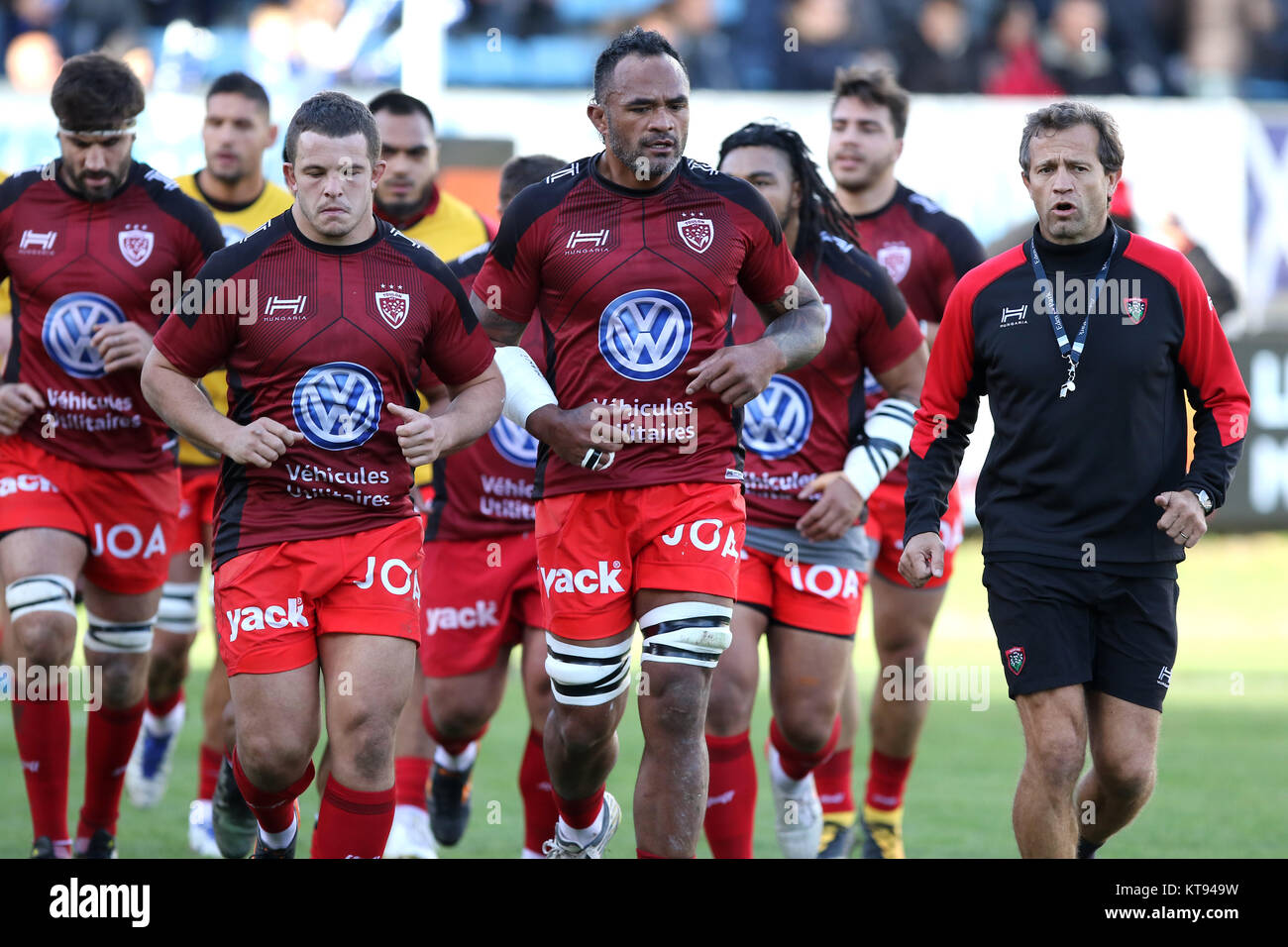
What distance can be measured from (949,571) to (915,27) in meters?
10.8

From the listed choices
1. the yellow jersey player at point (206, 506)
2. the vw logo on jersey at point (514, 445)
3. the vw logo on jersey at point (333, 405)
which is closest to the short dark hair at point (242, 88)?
the yellow jersey player at point (206, 506)

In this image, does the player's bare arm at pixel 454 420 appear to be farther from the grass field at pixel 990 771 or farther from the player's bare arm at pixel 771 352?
the grass field at pixel 990 771

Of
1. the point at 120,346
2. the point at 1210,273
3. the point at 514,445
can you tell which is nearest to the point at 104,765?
the point at 120,346

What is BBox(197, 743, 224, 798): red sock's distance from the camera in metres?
7.75

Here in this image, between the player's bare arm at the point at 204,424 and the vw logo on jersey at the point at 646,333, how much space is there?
1.01 metres

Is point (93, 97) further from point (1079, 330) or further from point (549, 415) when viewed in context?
point (1079, 330)

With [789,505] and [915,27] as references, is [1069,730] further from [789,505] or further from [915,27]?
[915,27]

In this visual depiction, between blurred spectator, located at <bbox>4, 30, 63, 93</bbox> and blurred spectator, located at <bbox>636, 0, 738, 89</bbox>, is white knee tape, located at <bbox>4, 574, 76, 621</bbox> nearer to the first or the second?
blurred spectator, located at <bbox>4, 30, 63, 93</bbox>

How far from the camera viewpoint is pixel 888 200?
805 cm

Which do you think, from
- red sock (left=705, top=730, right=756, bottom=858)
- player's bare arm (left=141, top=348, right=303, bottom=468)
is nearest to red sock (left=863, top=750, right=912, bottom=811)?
red sock (left=705, top=730, right=756, bottom=858)

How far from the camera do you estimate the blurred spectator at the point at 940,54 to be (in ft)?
56.5

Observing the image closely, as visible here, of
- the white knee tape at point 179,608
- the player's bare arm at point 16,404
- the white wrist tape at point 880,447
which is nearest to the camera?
the player's bare arm at point 16,404

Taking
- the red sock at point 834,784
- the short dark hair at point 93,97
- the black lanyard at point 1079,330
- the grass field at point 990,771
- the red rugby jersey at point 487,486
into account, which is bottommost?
the grass field at point 990,771
